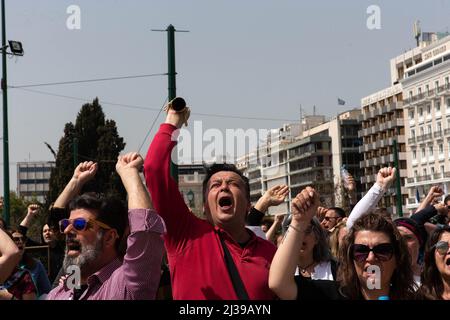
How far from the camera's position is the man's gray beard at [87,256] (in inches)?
148

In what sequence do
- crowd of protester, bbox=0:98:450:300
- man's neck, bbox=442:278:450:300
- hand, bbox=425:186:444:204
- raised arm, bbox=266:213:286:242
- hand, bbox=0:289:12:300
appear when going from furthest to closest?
1. raised arm, bbox=266:213:286:242
2. hand, bbox=425:186:444:204
3. hand, bbox=0:289:12:300
4. man's neck, bbox=442:278:450:300
5. crowd of protester, bbox=0:98:450:300

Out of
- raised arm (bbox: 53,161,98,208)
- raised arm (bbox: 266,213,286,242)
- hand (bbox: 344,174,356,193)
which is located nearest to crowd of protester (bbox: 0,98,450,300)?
raised arm (bbox: 53,161,98,208)

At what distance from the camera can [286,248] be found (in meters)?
3.62

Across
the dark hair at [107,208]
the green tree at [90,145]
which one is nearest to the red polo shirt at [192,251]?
the dark hair at [107,208]

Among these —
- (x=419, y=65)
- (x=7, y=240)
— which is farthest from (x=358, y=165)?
(x=7, y=240)

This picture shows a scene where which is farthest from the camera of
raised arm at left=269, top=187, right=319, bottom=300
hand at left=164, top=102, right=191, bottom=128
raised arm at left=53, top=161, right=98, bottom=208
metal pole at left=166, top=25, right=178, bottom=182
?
metal pole at left=166, top=25, right=178, bottom=182

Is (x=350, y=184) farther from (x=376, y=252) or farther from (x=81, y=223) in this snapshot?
(x=81, y=223)

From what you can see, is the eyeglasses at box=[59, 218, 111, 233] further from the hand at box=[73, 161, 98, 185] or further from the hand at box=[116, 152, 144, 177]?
the hand at box=[73, 161, 98, 185]

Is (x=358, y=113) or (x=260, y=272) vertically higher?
(x=358, y=113)

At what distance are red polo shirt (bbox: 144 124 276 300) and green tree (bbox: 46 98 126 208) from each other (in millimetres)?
45971

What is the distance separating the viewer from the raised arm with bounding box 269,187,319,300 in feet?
11.9
